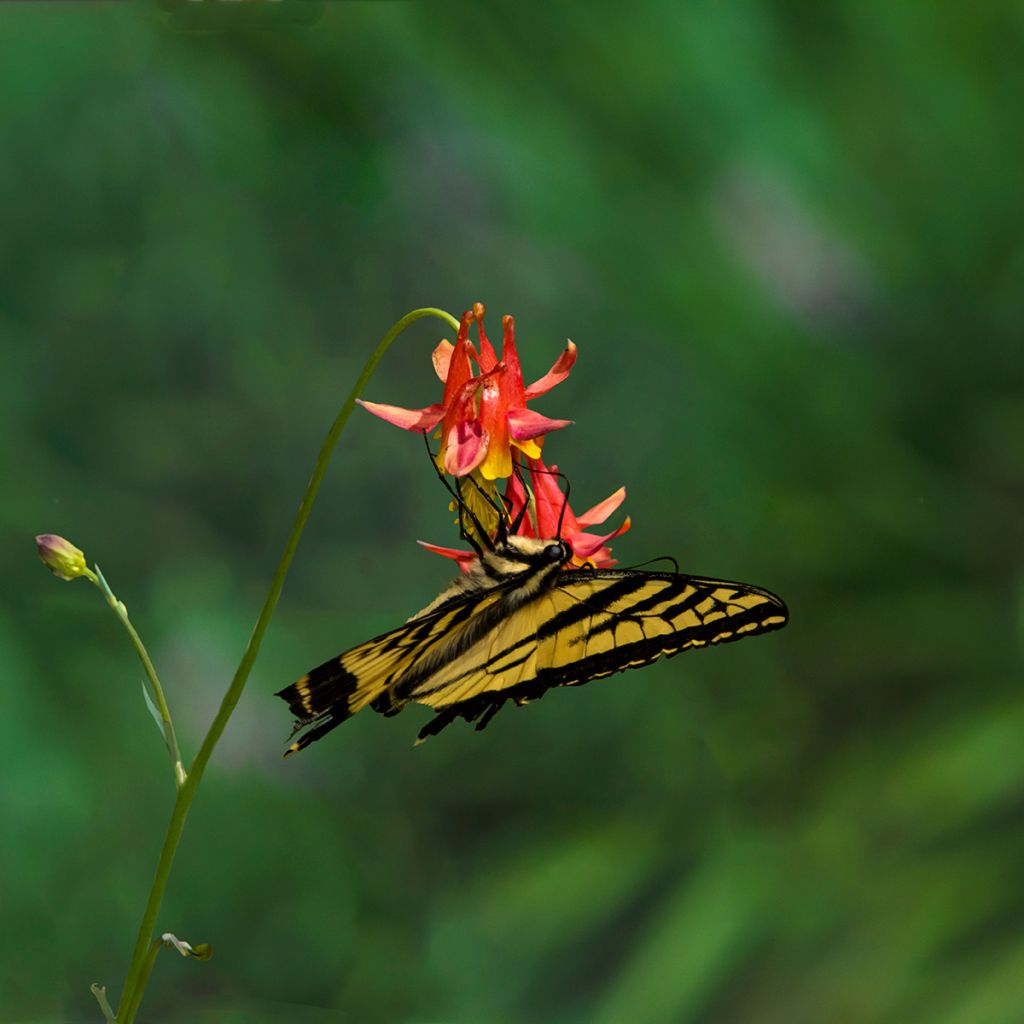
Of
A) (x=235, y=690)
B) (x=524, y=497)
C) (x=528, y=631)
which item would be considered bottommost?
(x=235, y=690)

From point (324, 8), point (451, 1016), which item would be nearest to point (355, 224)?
point (324, 8)

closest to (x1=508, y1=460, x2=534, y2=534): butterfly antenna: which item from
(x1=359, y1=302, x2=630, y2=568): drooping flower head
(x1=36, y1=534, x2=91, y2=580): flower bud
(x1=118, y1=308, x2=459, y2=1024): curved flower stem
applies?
(x1=359, y1=302, x2=630, y2=568): drooping flower head

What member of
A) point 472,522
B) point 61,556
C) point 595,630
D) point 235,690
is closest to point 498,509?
point 472,522

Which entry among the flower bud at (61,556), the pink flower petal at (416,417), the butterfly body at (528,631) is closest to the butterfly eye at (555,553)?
the butterfly body at (528,631)

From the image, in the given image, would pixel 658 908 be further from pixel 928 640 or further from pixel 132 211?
pixel 132 211

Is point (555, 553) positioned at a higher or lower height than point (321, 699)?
higher

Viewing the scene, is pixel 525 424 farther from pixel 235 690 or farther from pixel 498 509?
pixel 235 690

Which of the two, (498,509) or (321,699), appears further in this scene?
(498,509)
